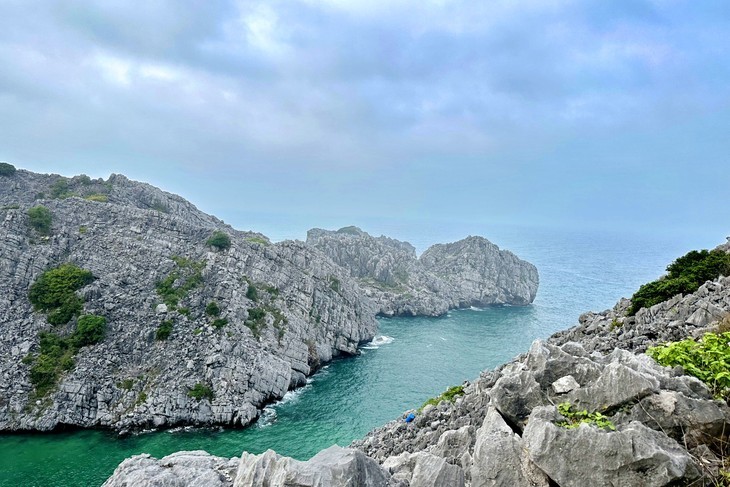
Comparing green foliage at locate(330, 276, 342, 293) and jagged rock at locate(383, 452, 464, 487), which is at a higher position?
green foliage at locate(330, 276, 342, 293)

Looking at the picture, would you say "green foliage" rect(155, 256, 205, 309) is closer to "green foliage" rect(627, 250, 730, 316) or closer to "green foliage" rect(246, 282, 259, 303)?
"green foliage" rect(246, 282, 259, 303)

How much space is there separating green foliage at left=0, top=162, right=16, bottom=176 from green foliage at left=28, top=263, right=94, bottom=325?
5439cm

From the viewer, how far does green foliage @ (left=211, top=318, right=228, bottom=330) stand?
193 ft

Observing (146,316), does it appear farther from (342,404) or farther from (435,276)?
(435,276)

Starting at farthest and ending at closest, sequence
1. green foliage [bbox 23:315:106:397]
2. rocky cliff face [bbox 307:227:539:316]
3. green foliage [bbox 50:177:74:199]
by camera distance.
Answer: rocky cliff face [bbox 307:227:539:316]
green foliage [bbox 50:177:74:199]
green foliage [bbox 23:315:106:397]

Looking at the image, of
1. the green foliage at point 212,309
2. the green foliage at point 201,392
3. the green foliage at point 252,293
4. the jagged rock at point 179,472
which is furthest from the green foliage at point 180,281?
the jagged rock at point 179,472

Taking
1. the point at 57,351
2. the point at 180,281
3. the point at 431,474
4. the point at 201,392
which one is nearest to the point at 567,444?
the point at 431,474

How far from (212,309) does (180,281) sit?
29.2 ft

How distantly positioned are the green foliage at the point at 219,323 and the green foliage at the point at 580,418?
56.4 m

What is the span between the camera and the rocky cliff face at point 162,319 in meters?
47.6

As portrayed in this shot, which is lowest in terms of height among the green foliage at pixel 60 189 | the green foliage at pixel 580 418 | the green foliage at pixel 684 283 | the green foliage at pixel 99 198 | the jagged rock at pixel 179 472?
the jagged rock at pixel 179 472

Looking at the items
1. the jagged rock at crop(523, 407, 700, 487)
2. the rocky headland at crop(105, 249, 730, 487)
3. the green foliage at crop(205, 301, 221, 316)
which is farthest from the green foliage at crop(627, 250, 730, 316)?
the green foliage at crop(205, 301, 221, 316)

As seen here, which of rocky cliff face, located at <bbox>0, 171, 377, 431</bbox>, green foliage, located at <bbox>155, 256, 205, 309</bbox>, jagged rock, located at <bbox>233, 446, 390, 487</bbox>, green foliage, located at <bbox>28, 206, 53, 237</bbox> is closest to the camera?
jagged rock, located at <bbox>233, 446, 390, 487</bbox>

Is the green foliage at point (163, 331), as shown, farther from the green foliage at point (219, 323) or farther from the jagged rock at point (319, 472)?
the jagged rock at point (319, 472)
